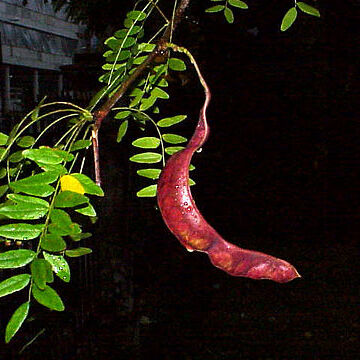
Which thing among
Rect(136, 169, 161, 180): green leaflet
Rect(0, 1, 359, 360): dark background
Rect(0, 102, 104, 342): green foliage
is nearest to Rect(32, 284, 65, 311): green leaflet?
Rect(0, 102, 104, 342): green foliage

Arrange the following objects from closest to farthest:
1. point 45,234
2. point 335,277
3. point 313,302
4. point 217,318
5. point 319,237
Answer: point 45,234 < point 217,318 < point 313,302 < point 335,277 < point 319,237

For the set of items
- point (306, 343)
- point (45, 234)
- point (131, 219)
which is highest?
point (45, 234)

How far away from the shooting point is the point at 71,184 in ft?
2.32

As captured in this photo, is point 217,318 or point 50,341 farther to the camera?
point 217,318

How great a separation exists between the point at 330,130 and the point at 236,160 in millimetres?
850

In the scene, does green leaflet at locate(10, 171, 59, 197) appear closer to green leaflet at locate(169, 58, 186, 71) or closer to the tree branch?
the tree branch

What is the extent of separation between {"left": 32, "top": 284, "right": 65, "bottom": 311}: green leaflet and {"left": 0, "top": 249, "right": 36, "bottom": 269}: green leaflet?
0.03 meters

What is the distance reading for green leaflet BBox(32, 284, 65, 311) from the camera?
641mm

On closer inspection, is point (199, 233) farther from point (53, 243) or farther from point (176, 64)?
point (176, 64)

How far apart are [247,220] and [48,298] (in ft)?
19.1

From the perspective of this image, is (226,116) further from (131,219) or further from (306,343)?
(306,343)

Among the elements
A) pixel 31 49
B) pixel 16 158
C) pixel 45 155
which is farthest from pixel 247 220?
pixel 45 155

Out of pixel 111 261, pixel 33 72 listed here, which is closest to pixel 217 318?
pixel 111 261

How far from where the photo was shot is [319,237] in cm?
634
